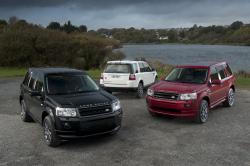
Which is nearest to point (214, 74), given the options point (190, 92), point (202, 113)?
point (202, 113)

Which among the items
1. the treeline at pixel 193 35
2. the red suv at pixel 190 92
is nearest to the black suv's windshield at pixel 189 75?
the red suv at pixel 190 92

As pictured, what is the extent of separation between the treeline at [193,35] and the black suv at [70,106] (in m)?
84.4

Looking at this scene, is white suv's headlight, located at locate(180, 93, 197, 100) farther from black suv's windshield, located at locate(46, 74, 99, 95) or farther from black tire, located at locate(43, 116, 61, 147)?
black tire, located at locate(43, 116, 61, 147)

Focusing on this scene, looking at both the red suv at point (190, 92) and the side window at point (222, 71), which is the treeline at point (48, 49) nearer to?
the side window at point (222, 71)

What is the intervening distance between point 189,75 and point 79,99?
4630 millimetres

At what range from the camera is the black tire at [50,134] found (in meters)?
7.81

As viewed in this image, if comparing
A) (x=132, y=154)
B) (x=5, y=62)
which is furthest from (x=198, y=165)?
(x=5, y=62)

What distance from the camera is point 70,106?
772cm

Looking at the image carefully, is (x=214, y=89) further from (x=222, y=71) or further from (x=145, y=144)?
(x=145, y=144)

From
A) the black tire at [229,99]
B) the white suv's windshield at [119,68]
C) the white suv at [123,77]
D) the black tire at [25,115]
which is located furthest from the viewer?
the white suv's windshield at [119,68]

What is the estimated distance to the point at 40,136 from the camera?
892 centimetres

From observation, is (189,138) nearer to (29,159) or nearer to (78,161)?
(78,161)

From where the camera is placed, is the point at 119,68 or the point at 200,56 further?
the point at 200,56

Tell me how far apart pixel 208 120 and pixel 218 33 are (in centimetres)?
10994
